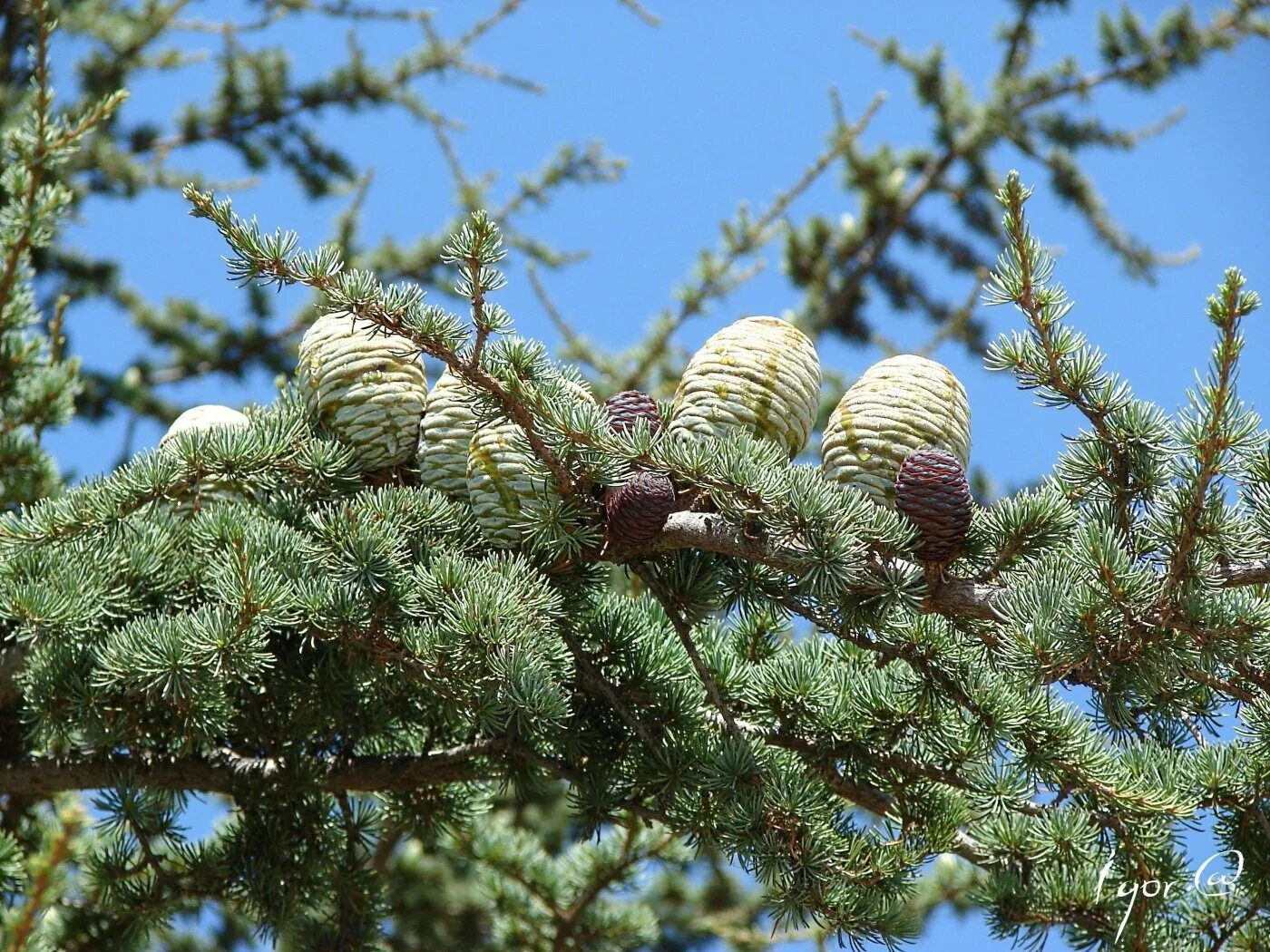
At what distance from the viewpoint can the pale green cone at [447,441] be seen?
157cm

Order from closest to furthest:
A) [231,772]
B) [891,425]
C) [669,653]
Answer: [891,425], [669,653], [231,772]

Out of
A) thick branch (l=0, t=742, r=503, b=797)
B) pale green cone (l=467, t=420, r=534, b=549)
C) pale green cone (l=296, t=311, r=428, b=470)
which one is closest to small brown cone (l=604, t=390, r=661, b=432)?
pale green cone (l=467, t=420, r=534, b=549)

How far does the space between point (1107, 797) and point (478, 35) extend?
397cm

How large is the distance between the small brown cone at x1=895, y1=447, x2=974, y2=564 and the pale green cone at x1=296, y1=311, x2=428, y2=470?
24.2 inches

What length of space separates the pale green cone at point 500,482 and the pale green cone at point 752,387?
0.12 meters

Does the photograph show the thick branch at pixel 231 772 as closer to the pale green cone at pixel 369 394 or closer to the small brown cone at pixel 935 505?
the pale green cone at pixel 369 394

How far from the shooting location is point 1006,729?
1.38 meters

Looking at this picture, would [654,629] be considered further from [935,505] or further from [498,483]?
[935,505]

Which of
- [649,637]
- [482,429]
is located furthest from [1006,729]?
[482,429]

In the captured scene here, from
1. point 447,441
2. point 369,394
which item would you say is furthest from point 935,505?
point 369,394

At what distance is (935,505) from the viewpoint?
1269 millimetres

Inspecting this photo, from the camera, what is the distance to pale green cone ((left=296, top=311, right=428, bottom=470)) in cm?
161

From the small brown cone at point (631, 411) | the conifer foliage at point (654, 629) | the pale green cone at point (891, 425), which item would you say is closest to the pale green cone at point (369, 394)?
the conifer foliage at point (654, 629)

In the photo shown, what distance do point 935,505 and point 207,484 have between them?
90 centimetres
